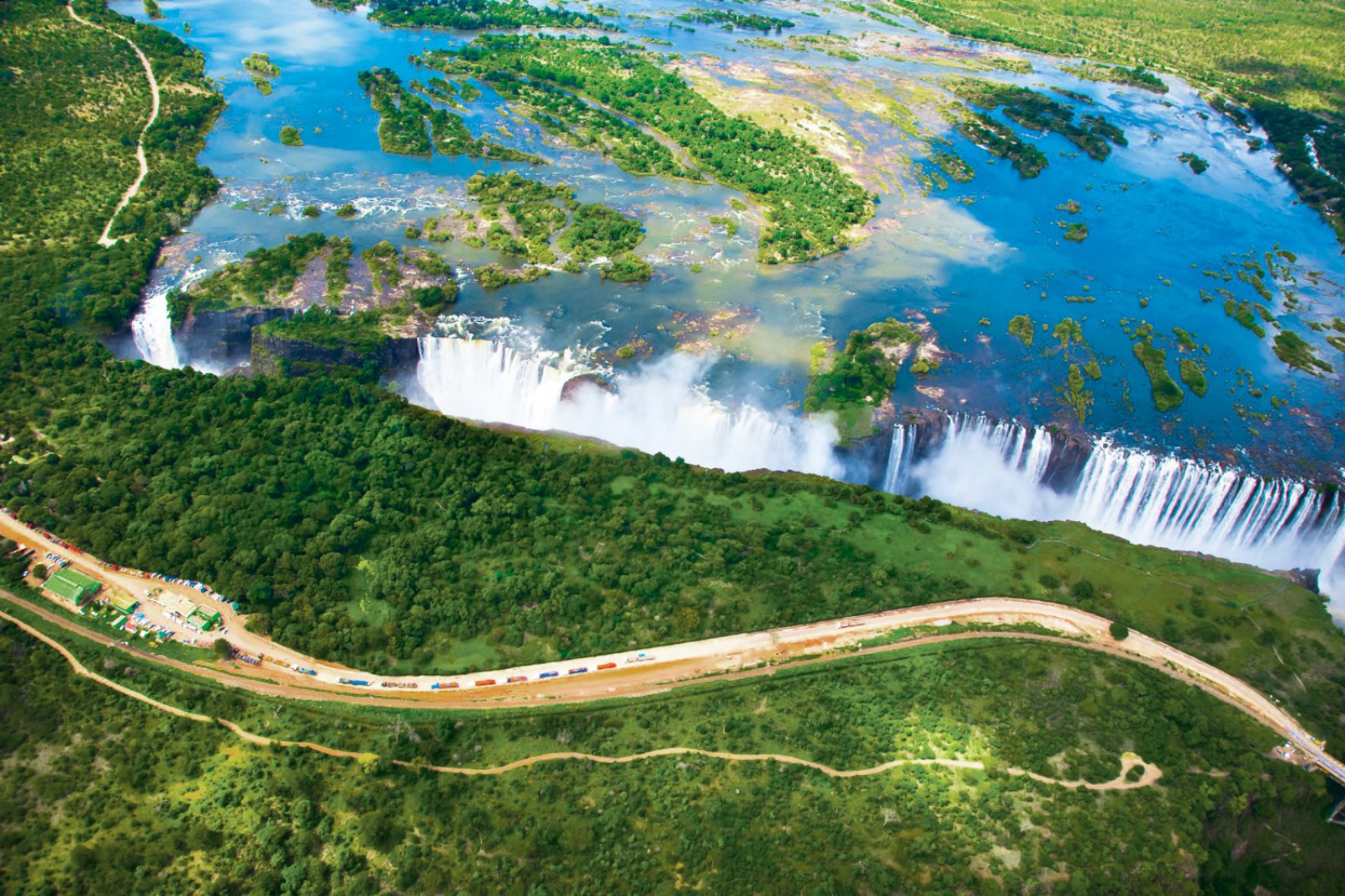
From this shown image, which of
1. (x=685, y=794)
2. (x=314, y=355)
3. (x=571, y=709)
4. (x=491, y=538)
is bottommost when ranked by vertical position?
(x=571, y=709)

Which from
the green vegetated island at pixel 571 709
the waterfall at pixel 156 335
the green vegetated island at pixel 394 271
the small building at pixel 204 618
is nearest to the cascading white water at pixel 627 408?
the green vegetated island at pixel 571 709

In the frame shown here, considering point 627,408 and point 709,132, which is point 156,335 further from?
point 709,132

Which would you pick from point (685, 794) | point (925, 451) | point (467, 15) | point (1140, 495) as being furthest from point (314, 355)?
point (467, 15)

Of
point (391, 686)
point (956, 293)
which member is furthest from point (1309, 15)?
point (391, 686)

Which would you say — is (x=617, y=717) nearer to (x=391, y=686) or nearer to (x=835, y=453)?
(x=391, y=686)

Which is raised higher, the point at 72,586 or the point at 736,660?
the point at 736,660

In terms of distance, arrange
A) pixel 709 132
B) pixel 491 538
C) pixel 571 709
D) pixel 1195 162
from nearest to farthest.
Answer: pixel 571 709 → pixel 491 538 → pixel 1195 162 → pixel 709 132

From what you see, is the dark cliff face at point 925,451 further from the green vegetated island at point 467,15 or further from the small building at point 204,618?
the green vegetated island at point 467,15

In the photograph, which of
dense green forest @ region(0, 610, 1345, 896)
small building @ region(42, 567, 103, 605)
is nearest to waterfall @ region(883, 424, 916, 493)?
dense green forest @ region(0, 610, 1345, 896)

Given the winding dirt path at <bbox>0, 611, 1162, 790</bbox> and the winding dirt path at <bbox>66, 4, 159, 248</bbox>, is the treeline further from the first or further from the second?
the winding dirt path at <bbox>0, 611, 1162, 790</bbox>
